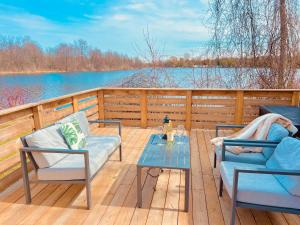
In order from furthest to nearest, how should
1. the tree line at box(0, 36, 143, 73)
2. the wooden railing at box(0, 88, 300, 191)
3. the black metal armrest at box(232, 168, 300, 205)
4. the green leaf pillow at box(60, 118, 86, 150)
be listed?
the tree line at box(0, 36, 143, 73) < the wooden railing at box(0, 88, 300, 191) < the green leaf pillow at box(60, 118, 86, 150) < the black metal armrest at box(232, 168, 300, 205)

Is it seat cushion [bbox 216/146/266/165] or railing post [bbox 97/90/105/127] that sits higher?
railing post [bbox 97/90/105/127]

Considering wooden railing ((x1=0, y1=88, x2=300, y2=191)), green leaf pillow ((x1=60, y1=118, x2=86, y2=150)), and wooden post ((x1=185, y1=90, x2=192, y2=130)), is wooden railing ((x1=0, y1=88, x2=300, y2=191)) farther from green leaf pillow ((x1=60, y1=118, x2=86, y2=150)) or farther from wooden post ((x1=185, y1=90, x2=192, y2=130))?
green leaf pillow ((x1=60, y1=118, x2=86, y2=150))

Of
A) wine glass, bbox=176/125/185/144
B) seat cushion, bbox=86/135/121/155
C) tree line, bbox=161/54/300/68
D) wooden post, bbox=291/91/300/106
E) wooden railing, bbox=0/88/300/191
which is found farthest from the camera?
tree line, bbox=161/54/300/68

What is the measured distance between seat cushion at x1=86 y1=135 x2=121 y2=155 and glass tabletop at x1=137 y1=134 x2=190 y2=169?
20.0 inches

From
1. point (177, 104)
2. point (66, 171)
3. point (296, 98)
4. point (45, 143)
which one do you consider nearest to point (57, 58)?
point (177, 104)

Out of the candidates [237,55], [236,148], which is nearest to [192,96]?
[237,55]

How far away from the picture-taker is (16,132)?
249cm

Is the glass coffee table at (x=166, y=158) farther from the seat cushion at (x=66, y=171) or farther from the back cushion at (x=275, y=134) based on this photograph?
the back cushion at (x=275, y=134)

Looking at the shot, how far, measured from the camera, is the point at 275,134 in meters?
2.17

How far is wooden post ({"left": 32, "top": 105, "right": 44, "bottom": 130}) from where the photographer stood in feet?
9.12

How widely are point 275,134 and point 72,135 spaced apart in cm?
216

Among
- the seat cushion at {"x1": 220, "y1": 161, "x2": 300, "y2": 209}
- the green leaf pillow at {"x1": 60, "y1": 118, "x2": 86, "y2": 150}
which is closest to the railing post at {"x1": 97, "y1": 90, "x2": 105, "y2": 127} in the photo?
the green leaf pillow at {"x1": 60, "y1": 118, "x2": 86, "y2": 150}

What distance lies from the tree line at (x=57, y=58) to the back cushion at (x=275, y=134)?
3.95m

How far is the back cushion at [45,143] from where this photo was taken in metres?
1.97
